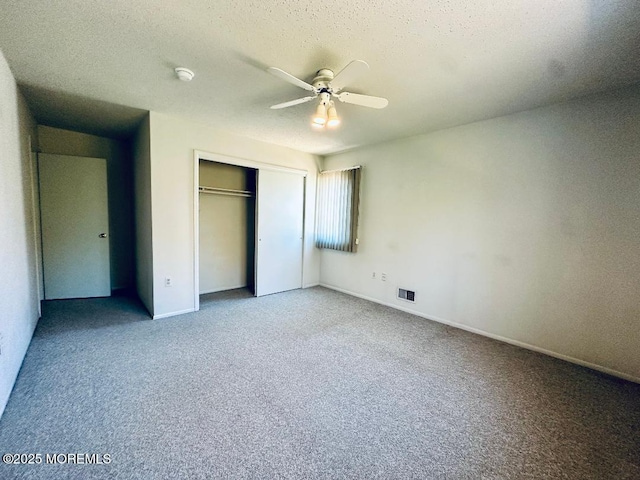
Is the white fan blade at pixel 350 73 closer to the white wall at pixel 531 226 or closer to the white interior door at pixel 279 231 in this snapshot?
the white wall at pixel 531 226

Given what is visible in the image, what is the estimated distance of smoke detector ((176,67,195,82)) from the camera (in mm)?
2152

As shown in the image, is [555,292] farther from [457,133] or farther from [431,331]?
[457,133]

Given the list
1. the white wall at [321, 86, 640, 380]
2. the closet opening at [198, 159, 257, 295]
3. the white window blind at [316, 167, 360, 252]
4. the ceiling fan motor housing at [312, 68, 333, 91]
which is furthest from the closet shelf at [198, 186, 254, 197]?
the ceiling fan motor housing at [312, 68, 333, 91]

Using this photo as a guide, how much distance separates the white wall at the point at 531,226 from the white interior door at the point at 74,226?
4488 mm

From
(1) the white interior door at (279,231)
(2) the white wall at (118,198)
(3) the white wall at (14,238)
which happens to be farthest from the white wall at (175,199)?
(2) the white wall at (118,198)

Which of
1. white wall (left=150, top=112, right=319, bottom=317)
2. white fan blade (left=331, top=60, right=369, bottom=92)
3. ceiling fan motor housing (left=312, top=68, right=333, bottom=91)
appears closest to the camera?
white fan blade (left=331, top=60, right=369, bottom=92)

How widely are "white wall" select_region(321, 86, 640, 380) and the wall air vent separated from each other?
8 cm

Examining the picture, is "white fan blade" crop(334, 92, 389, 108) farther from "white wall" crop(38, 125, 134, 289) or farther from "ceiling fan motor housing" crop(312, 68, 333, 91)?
"white wall" crop(38, 125, 134, 289)

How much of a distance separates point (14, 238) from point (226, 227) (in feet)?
8.41

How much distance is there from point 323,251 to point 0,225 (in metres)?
4.02

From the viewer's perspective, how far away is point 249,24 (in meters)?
1.65

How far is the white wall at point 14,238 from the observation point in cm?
188

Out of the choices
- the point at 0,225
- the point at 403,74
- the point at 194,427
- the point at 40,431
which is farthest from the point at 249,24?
the point at 40,431

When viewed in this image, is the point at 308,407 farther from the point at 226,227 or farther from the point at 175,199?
the point at 226,227
